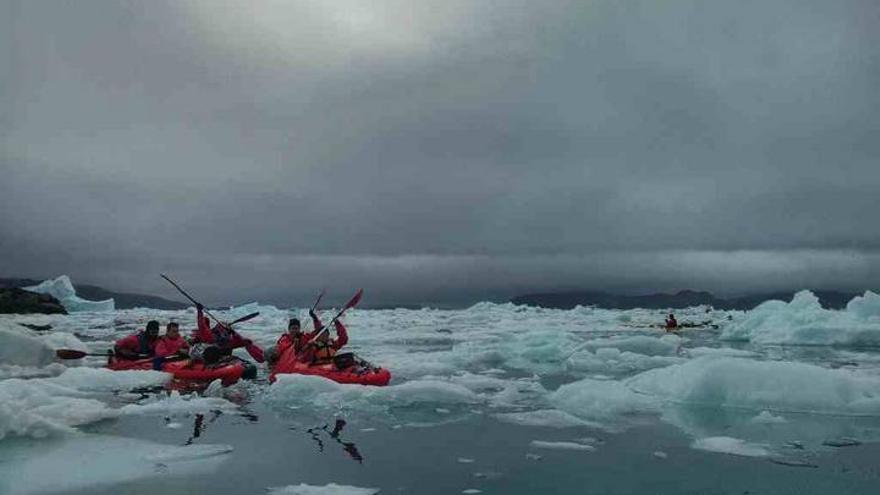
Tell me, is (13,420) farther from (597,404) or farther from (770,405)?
(770,405)

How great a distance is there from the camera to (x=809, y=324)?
1211 inches

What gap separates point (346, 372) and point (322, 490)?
22.4ft

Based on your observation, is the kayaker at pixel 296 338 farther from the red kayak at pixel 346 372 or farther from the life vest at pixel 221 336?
the life vest at pixel 221 336

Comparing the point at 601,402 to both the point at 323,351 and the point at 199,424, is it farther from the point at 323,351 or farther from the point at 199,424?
the point at 199,424

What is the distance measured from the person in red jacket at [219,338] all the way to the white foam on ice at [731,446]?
11109mm

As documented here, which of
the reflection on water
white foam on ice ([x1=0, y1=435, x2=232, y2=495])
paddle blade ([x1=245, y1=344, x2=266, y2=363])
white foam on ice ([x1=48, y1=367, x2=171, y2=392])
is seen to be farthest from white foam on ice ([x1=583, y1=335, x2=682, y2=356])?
white foam on ice ([x1=0, y1=435, x2=232, y2=495])


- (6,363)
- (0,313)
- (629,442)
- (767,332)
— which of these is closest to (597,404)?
(629,442)

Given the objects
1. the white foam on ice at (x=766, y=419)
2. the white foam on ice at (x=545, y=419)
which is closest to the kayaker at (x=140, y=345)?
the white foam on ice at (x=545, y=419)

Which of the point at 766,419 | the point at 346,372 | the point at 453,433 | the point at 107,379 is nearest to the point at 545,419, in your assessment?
the point at 453,433

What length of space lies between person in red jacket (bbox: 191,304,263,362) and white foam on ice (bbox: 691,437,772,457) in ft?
36.4

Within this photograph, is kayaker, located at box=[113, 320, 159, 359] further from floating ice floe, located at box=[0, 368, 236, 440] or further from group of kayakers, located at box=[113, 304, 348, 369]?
floating ice floe, located at box=[0, 368, 236, 440]

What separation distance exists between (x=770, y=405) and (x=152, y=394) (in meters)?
10.8

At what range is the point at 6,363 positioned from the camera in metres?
17.2

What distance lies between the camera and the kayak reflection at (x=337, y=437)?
8523mm
